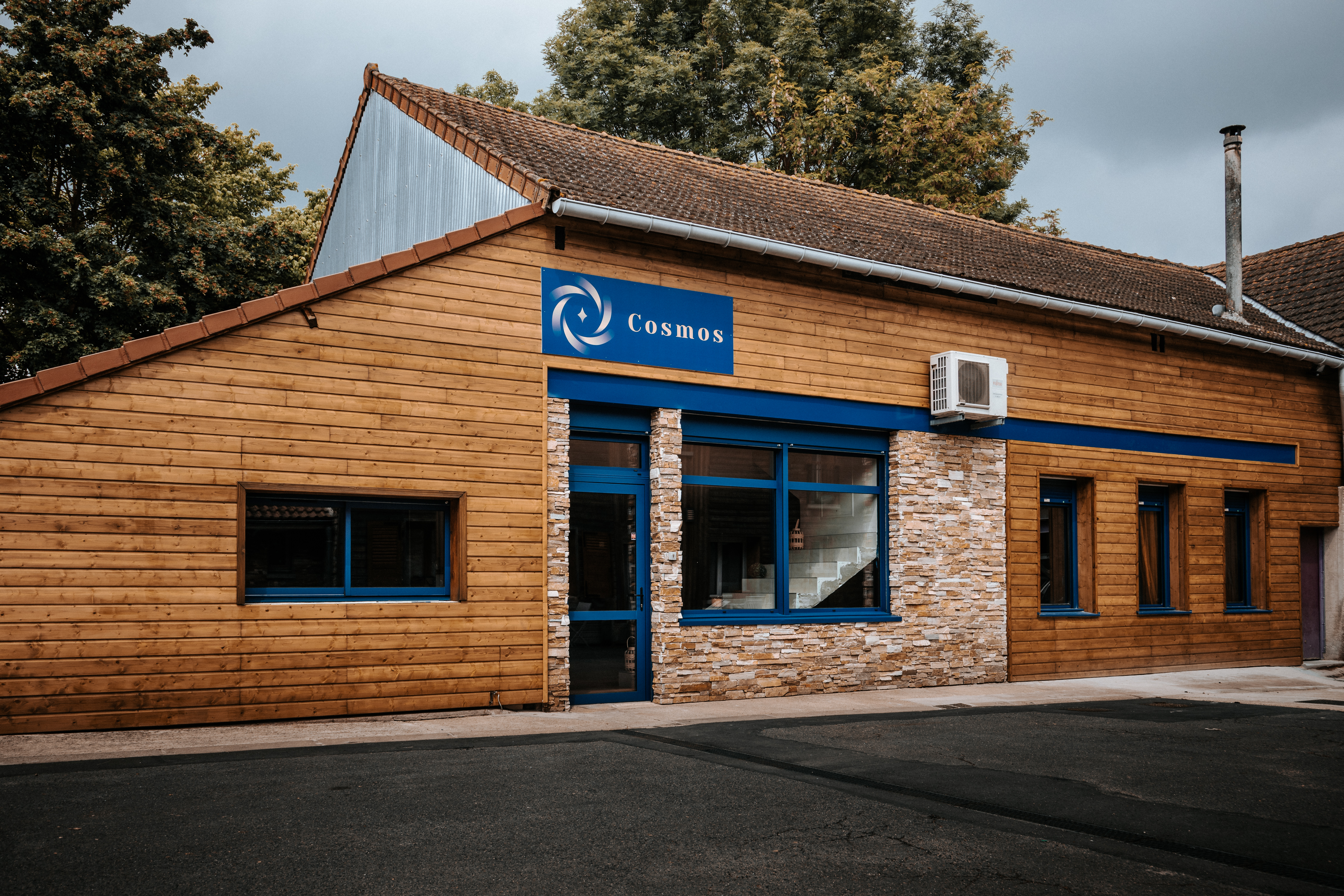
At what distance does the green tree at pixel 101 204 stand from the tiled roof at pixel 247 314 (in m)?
8.01

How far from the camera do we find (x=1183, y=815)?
17.4ft

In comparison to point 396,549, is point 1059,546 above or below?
below

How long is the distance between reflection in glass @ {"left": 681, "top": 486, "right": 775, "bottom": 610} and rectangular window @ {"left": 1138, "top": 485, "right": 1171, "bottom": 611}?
6.09m

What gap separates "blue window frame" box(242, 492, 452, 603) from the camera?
8320 mm

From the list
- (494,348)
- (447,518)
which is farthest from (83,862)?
(494,348)

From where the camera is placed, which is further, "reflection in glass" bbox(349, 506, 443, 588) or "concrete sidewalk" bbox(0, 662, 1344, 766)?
"reflection in glass" bbox(349, 506, 443, 588)

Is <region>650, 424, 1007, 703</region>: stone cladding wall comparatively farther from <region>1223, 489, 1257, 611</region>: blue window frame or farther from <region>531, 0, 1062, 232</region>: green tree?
<region>531, 0, 1062, 232</region>: green tree

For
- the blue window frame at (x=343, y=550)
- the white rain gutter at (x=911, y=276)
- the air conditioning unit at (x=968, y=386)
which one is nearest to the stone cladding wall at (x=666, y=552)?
the white rain gutter at (x=911, y=276)

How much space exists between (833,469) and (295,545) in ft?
19.2

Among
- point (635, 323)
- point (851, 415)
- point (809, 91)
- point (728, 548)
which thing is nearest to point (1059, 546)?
point (851, 415)

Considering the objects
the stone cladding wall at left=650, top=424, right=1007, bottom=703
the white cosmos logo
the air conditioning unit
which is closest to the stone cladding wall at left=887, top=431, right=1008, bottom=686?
the stone cladding wall at left=650, top=424, right=1007, bottom=703

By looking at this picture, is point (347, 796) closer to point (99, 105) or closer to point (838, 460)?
point (838, 460)

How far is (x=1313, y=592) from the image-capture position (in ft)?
52.1

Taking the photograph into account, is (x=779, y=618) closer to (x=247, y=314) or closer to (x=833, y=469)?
(x=833, y=469)
